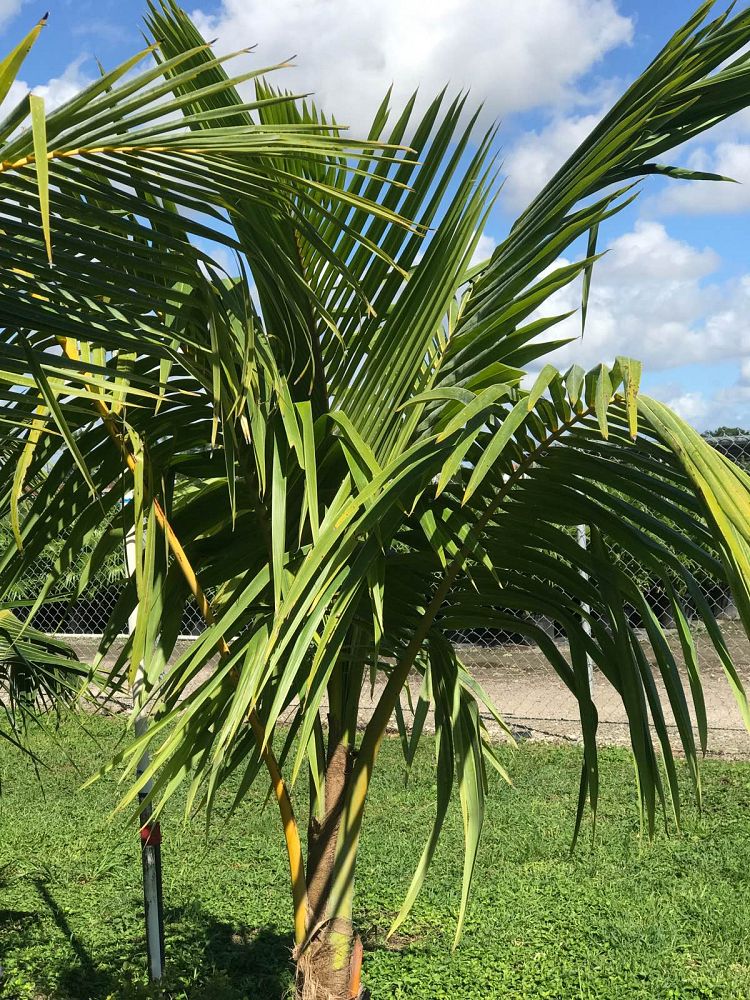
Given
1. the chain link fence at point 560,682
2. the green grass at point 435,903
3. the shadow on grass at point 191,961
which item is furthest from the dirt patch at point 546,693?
the shadow on grass at point 191,961

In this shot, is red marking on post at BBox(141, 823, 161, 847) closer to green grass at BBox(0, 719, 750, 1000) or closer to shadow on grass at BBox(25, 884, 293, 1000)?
green grass at BBox(0, 719, 750, 1000)

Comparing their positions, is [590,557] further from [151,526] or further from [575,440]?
[151,526]

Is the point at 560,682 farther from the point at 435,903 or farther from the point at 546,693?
the point at 435,903

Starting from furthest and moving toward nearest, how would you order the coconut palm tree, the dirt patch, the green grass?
the dirt patch, the green grass, the coconut palm tree

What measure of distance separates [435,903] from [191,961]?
859 millimetres

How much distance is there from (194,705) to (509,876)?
2.36 metres

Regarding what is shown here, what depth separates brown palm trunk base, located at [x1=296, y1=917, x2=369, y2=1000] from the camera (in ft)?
6.25

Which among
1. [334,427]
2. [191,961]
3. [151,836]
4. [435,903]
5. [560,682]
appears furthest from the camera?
[560,682]

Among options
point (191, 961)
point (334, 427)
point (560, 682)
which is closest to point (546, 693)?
point (560, 682)

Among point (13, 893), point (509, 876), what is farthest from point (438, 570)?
point (13, 893)

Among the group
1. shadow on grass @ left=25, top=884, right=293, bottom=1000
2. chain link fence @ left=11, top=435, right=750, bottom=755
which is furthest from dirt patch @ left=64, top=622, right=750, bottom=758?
shadow on grass @ left=25, top=884, right=293, bottom=1000

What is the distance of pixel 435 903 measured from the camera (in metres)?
3.38

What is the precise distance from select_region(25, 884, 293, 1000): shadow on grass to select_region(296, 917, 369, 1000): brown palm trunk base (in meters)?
0.79

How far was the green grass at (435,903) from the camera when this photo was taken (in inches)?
112
